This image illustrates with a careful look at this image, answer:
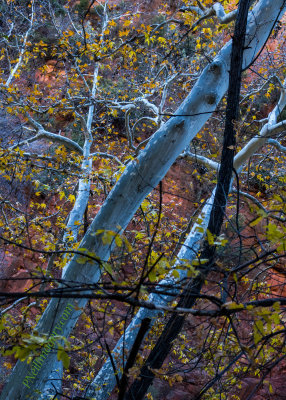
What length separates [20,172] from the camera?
223 inches

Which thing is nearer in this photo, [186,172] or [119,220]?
[119,220]

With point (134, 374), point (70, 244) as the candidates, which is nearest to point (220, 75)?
point (134, 374)

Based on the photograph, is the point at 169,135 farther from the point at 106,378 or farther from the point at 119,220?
the point at 106,378

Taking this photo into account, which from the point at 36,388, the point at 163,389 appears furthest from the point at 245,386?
the point at 36,388

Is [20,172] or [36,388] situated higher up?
[20,172]

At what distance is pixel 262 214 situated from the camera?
156cm

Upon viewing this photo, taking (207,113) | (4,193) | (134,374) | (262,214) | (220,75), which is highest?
(4,193)

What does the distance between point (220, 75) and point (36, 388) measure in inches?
118

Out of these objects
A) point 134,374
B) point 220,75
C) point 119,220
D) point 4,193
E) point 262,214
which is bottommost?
point 134,374

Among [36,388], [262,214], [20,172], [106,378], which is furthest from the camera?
[20,172]

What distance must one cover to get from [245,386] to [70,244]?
249 inches

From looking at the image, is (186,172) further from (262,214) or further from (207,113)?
(262,214)

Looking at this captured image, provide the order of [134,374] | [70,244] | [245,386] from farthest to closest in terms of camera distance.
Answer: [245,386] → [70,244] → [134,374]

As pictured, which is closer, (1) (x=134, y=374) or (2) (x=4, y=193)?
(1) (x=134, y=374)
